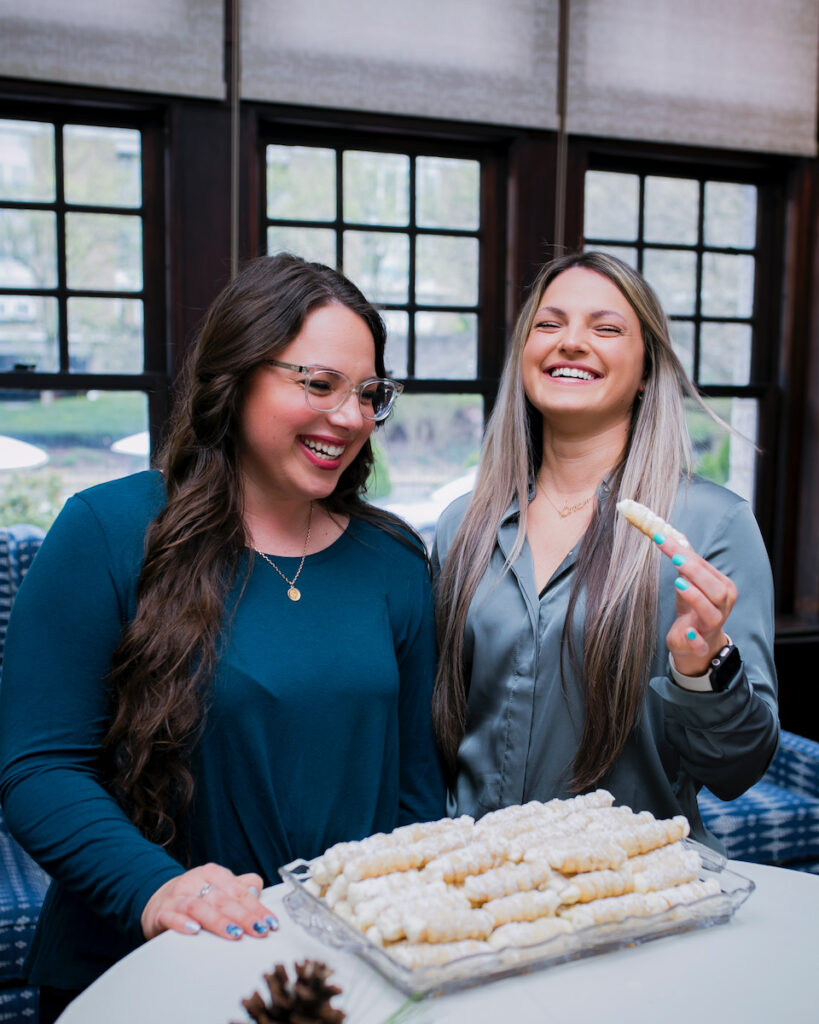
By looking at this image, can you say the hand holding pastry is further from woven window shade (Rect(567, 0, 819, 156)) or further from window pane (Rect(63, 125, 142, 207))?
woven window shade (Rect(567, 0, 819, 156))

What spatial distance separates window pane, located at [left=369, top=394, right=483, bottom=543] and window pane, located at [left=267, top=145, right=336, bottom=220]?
76 centimetres

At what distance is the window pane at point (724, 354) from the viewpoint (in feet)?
13.9

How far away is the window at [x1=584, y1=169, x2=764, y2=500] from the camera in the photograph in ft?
13.1

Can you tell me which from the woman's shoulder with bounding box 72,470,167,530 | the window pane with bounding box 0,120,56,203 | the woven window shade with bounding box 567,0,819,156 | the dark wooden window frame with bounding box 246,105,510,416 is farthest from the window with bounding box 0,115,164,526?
the woman's shoulder with bounding box 72,470,167,530

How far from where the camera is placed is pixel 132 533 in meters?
1.42

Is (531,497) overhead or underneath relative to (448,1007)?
overhead

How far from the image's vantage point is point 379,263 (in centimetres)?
376

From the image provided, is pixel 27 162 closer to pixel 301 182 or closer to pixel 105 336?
pixel 105 336

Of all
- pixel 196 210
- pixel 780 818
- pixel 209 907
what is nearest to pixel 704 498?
pixel 209 907

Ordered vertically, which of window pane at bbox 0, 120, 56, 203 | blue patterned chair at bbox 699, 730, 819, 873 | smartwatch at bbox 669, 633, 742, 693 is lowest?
blue patterned chair at bbox 699, 730, 819, 873

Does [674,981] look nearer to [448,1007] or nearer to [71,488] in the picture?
[448,1007]

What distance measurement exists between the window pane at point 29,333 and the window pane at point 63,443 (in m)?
0.11

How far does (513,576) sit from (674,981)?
83 centimetres

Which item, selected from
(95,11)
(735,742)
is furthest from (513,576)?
(95,11)
